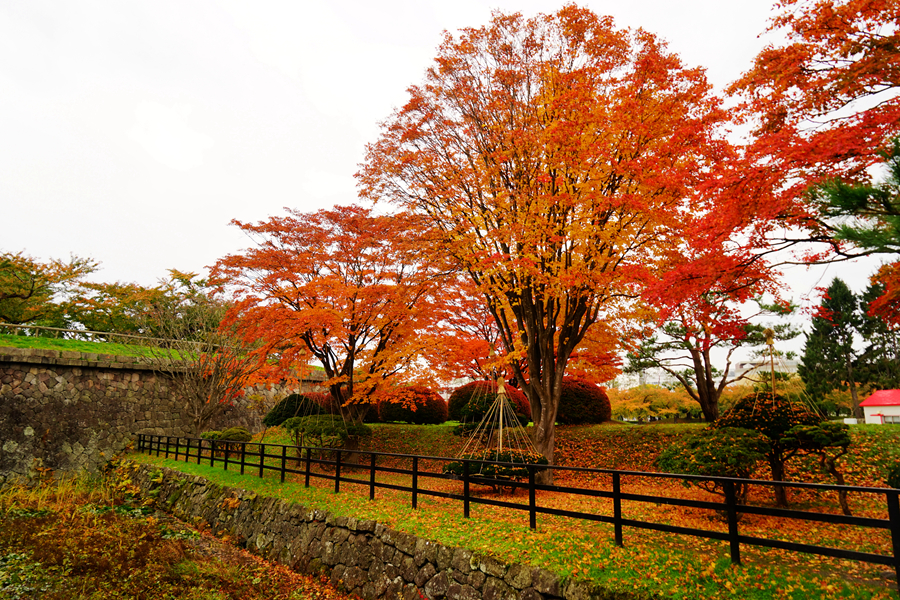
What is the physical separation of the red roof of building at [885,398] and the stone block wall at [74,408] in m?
29.5

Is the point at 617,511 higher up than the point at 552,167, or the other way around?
the point at 552,167

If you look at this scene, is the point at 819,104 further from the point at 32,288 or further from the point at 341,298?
the point at 32,288

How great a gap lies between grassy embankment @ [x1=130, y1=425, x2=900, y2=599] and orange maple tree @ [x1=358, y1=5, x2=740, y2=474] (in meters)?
3.35

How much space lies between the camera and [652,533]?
643cm

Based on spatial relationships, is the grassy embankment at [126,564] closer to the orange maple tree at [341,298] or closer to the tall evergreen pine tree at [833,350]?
the orange maple tree at [341,298]

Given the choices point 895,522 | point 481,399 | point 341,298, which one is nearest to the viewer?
point 895,522

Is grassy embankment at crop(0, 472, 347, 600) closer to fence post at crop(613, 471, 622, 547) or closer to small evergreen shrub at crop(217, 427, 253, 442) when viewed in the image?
fence post at crop(613, 471, 622, 547)

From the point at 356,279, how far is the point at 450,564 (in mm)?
10005

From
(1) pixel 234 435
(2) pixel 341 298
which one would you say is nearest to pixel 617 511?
(2) pixel 341 298

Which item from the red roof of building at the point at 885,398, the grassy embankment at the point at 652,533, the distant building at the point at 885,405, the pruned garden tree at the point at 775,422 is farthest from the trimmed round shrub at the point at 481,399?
the red roof of building at the point at 885,398

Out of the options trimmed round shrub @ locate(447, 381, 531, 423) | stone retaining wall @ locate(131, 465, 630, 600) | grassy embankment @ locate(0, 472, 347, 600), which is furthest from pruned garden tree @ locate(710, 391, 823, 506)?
grassy embankment @ locate(0, 472, 347, 600)

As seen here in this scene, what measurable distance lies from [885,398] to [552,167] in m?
21.1

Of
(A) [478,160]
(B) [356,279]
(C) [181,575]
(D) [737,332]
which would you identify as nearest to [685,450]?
(D) [737,332]

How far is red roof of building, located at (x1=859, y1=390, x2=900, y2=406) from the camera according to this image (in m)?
20.3
